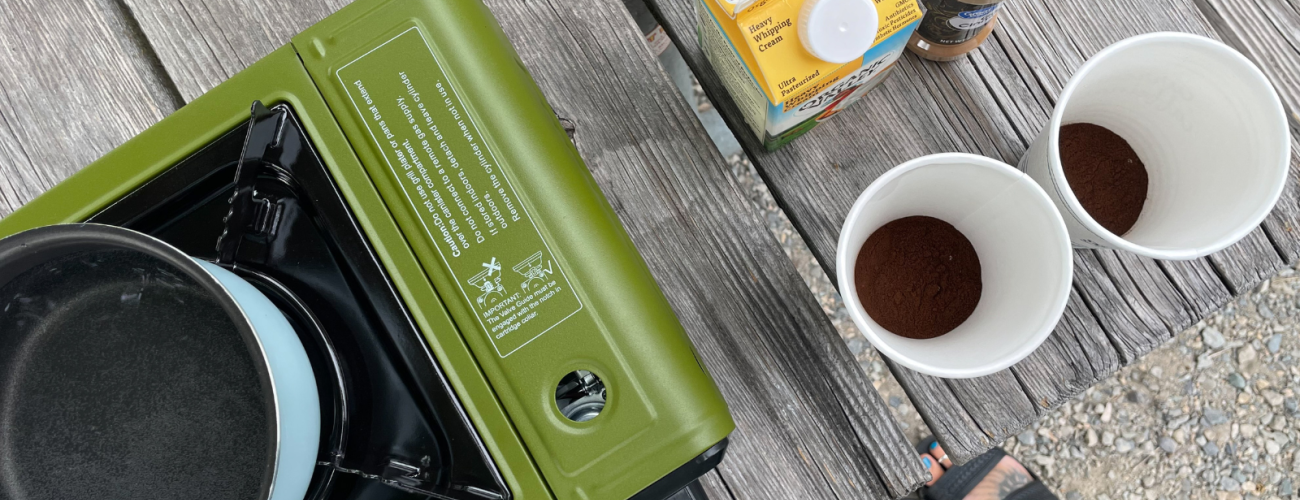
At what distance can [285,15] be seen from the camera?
2.04ft

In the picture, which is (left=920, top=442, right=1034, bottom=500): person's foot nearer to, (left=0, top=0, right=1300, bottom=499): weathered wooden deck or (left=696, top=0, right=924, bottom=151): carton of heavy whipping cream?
(left=0, top=0, right=1300, bottom=499): weathered wooden deck

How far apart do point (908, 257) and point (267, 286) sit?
471 mm

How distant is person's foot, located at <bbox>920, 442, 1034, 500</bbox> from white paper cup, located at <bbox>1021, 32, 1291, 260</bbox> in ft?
2.81

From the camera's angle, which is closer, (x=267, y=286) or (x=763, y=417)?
(x=267, y=286)

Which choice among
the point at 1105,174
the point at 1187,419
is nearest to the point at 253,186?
the point at 1105,174

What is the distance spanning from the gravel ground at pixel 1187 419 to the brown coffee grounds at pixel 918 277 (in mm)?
650

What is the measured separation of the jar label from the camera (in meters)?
0.52

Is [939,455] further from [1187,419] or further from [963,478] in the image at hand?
[1187,419]

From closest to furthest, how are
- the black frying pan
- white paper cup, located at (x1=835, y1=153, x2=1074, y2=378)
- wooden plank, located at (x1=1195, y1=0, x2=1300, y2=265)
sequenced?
the black frying pan, white paper cup, located at (x1=835, y1=153, x2=1074, y2=378), wooden plank, located at (x1=1195, y1=0, x2=1300, y2=265)

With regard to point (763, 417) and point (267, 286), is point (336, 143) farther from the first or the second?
point (763, 417)

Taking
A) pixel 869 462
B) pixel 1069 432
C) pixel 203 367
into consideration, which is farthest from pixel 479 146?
pixel 1069 432

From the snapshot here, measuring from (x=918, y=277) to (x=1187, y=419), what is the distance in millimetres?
1043

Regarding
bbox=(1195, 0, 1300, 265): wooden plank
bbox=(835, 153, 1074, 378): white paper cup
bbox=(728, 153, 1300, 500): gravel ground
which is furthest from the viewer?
bbox=(728, 153, 1300, 500): gravel ground

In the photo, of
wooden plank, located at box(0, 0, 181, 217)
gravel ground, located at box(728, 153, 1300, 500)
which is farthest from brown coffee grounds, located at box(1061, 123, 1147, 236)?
wooden plank, located at box(0, 0, 181, 217)
